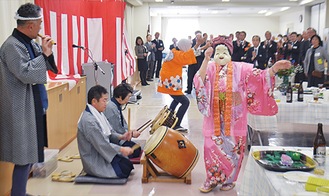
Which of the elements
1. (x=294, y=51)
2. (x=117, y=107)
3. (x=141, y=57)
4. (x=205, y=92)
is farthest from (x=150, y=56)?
(x=205, y=92)

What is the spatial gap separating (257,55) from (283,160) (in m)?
7.91

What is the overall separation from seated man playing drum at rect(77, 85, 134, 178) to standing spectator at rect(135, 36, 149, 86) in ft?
24.7

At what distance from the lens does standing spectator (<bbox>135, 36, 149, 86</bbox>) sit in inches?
437

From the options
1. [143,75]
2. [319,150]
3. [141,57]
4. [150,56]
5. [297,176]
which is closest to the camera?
[297,176]

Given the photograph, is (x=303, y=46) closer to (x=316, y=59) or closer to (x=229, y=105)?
(x=316, y=59)

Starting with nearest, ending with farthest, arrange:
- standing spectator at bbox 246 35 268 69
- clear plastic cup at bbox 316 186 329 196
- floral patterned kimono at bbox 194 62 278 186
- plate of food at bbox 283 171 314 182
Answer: clear plastic cup at bbox 316 186 329 196 < plate of food at bbox 283 171 314 182 < floral patterned kimono at bbox 194 62 278 186 < standing spectator at bbox 246 35 268 69

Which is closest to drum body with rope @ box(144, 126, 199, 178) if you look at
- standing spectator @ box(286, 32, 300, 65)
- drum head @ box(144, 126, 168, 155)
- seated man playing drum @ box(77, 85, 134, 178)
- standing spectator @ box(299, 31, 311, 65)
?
drum head @ box(144, 126, 168, 155)

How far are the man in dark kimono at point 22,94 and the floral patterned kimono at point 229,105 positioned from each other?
1270 millimetres

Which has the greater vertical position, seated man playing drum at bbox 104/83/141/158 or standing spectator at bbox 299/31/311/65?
standing spectator at bbox 299/31/311/65

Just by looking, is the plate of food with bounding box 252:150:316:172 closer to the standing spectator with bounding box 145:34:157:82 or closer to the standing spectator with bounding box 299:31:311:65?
the standing spectator with bounding box 299:31:311:65

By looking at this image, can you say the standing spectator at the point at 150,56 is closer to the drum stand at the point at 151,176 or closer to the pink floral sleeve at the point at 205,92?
the drum stand at the point at 151,176

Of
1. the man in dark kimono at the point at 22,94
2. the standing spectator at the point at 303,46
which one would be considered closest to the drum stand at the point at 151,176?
the man in dark kimono at the point at 22,94

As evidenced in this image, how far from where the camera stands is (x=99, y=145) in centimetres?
348

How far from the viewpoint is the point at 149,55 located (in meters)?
12.3
